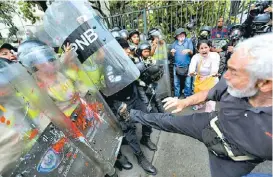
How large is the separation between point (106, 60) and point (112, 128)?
0.84m

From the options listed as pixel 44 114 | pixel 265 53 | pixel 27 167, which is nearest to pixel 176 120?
pixel 265 53

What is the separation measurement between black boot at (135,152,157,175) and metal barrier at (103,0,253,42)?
3.91m

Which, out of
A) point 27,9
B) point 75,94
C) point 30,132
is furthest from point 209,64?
point 27,9

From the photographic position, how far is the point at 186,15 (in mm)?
6086

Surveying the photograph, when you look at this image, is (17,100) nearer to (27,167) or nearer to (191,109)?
(27,167)

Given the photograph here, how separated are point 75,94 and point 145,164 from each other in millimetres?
1426

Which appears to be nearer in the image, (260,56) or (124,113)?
(260,56)

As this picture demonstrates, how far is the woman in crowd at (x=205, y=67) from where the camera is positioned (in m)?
3.71

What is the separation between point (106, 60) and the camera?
2.22 meters

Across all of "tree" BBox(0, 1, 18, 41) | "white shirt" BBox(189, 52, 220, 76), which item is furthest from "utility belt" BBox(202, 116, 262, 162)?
"tree" BBox(0, 1, 18, 41)

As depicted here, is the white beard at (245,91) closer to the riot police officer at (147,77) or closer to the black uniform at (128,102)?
the black uniform at (128,102)

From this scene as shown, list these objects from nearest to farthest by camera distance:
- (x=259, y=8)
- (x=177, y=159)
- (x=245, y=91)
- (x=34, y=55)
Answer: (x=245, y=91) → (x=34, y=55) → (x=177, y=159) → (x=259, y=8)

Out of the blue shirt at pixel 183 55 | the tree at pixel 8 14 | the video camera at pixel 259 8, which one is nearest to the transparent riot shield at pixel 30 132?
the blue shirt at pixel 183 55

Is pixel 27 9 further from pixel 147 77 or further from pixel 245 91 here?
pixel 245 91
